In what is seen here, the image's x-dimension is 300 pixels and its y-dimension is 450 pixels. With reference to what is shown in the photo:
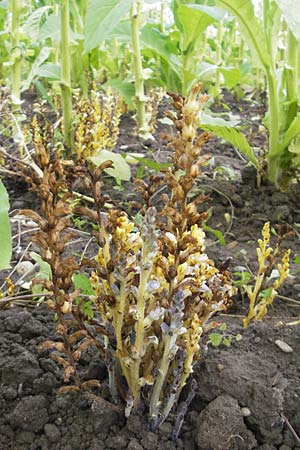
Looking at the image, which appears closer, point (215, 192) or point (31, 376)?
point (31, 376)

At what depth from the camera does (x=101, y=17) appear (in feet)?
6.81

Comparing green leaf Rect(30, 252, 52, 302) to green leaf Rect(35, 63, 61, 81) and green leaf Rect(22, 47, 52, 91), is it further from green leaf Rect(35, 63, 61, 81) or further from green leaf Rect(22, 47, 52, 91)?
green leaf Rect(35, 63, 61, 81)

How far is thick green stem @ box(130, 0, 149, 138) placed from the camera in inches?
105

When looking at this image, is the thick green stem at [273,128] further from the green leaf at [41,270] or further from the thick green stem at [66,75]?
the green leaf at [41,270]

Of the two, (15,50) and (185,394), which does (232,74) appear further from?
(185,394)

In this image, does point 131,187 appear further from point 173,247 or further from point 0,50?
point 0,50

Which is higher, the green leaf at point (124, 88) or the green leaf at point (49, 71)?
the green leaf at point (49, 71)

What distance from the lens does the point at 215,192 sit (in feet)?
8.10

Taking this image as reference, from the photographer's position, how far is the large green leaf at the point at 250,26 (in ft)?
7.29

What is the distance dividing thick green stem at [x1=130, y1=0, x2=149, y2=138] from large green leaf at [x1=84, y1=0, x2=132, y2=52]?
20.7 inches

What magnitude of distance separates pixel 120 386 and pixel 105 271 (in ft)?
0.87

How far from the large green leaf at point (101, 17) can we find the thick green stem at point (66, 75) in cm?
37

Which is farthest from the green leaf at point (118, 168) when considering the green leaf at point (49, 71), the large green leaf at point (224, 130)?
the green leaf at point (49, 71)

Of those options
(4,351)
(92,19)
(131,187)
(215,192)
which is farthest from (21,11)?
(4,351)
